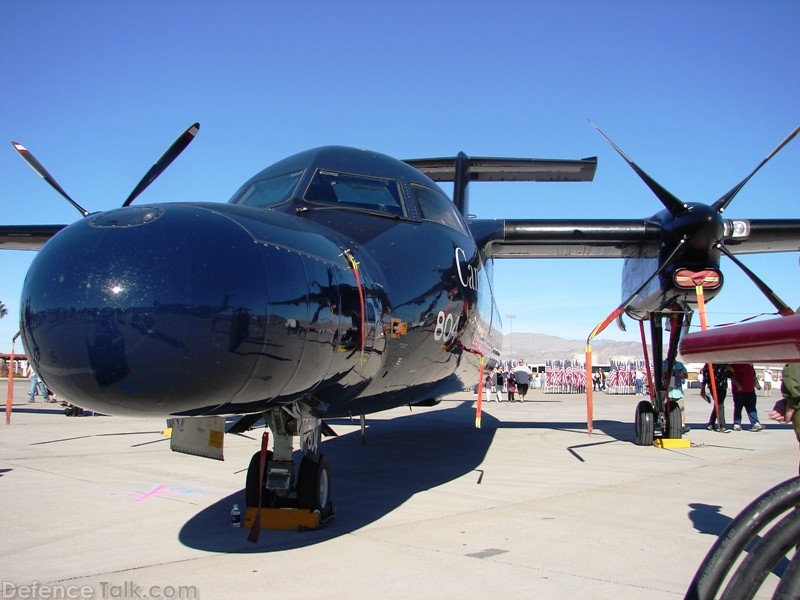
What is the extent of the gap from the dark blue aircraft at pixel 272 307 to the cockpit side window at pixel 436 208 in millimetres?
26

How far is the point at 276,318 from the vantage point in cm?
367

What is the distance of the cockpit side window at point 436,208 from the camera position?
6.73 metres

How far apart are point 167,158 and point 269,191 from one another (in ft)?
7.01

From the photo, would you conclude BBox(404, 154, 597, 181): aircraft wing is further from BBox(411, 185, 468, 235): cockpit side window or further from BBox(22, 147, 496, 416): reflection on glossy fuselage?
BBox(22, 147, 496, 416): reflection on glossy fuselage

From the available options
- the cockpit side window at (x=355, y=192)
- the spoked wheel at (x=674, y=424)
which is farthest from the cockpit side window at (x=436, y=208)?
the spoked wheel at (x=674, y=424)

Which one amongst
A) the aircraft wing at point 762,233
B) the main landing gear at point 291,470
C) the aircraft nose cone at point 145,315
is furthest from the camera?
the aircraft wing at point 762,233

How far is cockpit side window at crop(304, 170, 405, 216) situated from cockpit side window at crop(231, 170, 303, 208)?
21cm

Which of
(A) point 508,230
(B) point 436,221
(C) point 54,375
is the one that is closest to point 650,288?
(A) point 508,230

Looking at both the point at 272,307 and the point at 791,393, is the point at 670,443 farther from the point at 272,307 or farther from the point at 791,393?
the point at 272,307

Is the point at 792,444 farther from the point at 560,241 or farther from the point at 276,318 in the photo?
the point at 276,318

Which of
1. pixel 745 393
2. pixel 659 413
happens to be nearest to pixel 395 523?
pixel 659 413

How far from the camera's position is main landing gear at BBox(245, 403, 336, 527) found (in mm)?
5293

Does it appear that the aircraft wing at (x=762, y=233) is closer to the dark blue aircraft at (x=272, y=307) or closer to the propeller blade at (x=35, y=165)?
the dark blue aircraft at (x=272, y=307)

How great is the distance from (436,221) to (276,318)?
3437mm
